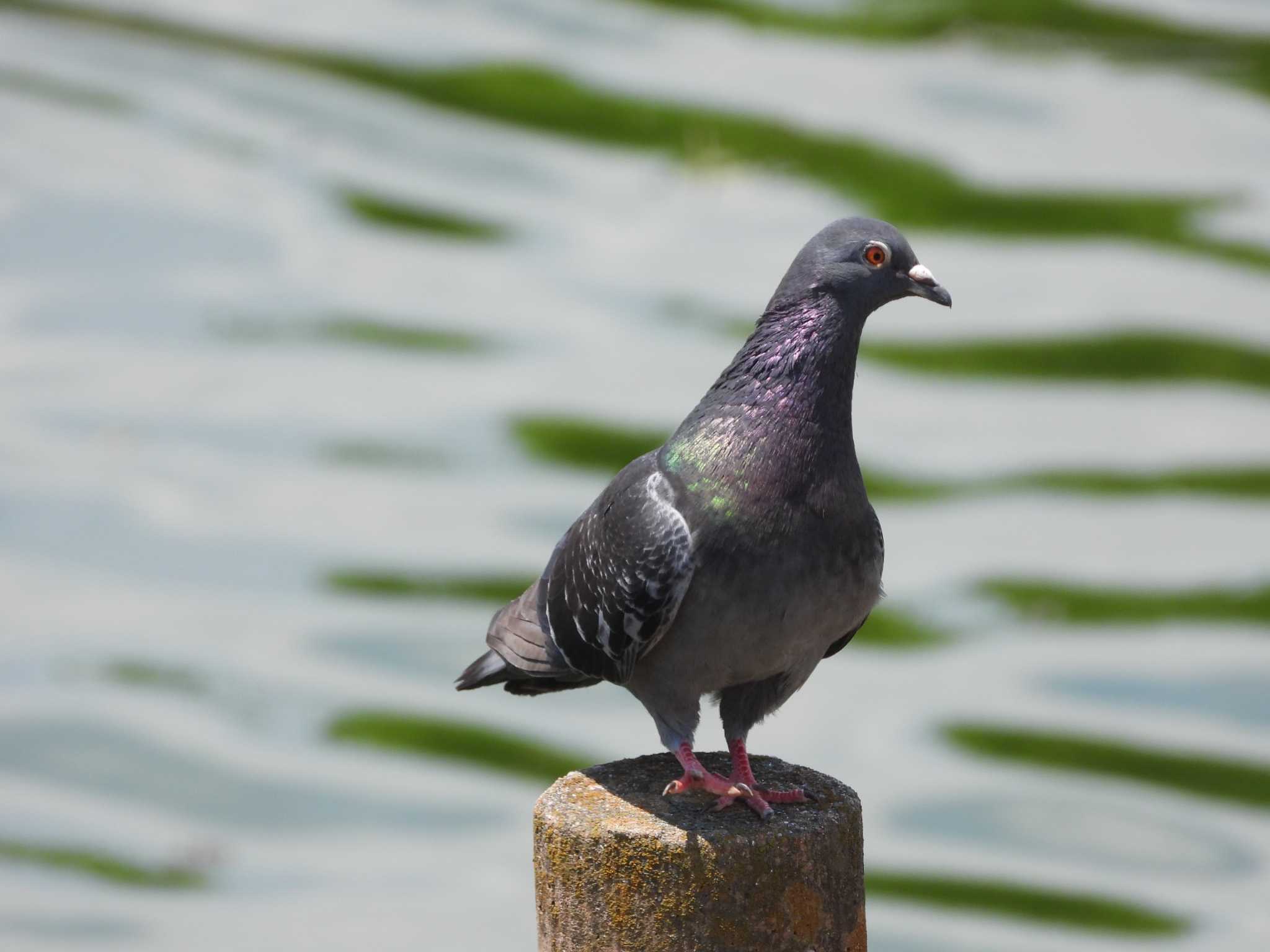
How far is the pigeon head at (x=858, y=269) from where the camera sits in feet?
17.5

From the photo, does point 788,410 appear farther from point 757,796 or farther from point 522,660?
point 522,660

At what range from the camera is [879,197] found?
2064cm

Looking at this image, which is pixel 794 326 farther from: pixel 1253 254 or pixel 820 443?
pixel 1253 254

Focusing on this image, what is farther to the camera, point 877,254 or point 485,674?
point 485,674

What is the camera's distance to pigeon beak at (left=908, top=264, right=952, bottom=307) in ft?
17.7

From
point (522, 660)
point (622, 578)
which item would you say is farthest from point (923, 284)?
point (522, 660)

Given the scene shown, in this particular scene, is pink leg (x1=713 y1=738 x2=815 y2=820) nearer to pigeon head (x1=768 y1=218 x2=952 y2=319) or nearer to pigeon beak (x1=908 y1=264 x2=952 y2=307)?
pigeon head (x1=768 y1=218 x2=952 y2=319)

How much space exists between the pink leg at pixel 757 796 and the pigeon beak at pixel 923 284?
1632 mm

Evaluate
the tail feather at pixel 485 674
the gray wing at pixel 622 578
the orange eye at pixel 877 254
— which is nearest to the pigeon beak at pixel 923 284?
the orange eye at pixel 877 254

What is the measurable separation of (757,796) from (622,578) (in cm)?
86

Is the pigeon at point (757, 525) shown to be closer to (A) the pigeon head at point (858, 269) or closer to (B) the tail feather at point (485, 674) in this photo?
(A) the pigeon head at point (858, 269)

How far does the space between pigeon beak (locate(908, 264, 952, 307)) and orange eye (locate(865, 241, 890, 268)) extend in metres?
0.11

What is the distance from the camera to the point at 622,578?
534 centimetres

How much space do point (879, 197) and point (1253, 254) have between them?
521 centimetres
